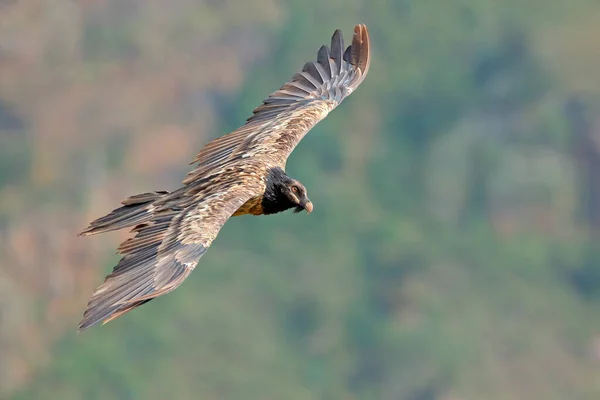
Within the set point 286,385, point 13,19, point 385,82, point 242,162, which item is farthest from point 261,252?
point 242,162

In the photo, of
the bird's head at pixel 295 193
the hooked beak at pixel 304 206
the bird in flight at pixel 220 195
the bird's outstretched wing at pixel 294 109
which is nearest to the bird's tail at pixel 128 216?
the bird in flight at pixel 220 195

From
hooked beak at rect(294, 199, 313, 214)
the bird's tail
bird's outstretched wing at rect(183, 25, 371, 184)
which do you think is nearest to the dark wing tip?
bird's outstretched wing at rect(183, 25, 371, 184)

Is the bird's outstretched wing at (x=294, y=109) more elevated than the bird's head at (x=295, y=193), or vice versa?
the bird's outstretched wing at (x=294, y=109)

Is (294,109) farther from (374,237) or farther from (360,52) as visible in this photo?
(374,237)

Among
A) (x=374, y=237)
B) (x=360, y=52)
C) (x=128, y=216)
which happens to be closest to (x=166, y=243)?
(x=128, y=216)

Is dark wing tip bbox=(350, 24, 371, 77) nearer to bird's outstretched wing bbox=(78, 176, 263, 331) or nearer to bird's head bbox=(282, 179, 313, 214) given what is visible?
bird's head bbox=(282, 179, 313, 214)

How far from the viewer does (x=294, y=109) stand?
17.2 m

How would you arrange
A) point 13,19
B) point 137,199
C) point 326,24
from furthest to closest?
point 326,24
point 13,19
point 137,199

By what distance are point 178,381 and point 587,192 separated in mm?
17500

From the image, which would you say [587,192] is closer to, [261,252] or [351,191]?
[351,191]

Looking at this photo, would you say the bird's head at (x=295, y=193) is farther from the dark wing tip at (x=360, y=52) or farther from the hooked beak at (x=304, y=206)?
the dark wing tip at (x=360, y=52)

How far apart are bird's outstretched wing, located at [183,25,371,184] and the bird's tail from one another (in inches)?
22.9

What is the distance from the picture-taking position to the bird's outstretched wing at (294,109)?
16.1 m

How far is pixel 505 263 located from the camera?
57.1 metres
